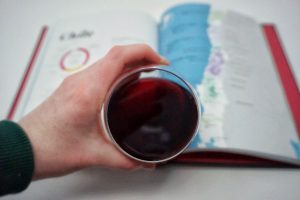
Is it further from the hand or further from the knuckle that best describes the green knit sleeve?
the knuckle

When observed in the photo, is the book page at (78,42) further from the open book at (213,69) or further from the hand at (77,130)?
the hand at (77,130)

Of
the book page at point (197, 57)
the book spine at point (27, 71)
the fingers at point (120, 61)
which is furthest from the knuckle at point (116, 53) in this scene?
the book spine at point (27, 71)

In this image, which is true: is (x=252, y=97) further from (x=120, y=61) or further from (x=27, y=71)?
(x=27, y=71)

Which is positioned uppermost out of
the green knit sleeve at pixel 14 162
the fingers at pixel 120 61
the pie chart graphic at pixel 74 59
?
the fingers at pixel 120 61

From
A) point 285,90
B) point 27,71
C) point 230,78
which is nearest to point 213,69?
point 230,78

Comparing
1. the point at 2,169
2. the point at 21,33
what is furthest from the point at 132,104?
the point at 21,33
